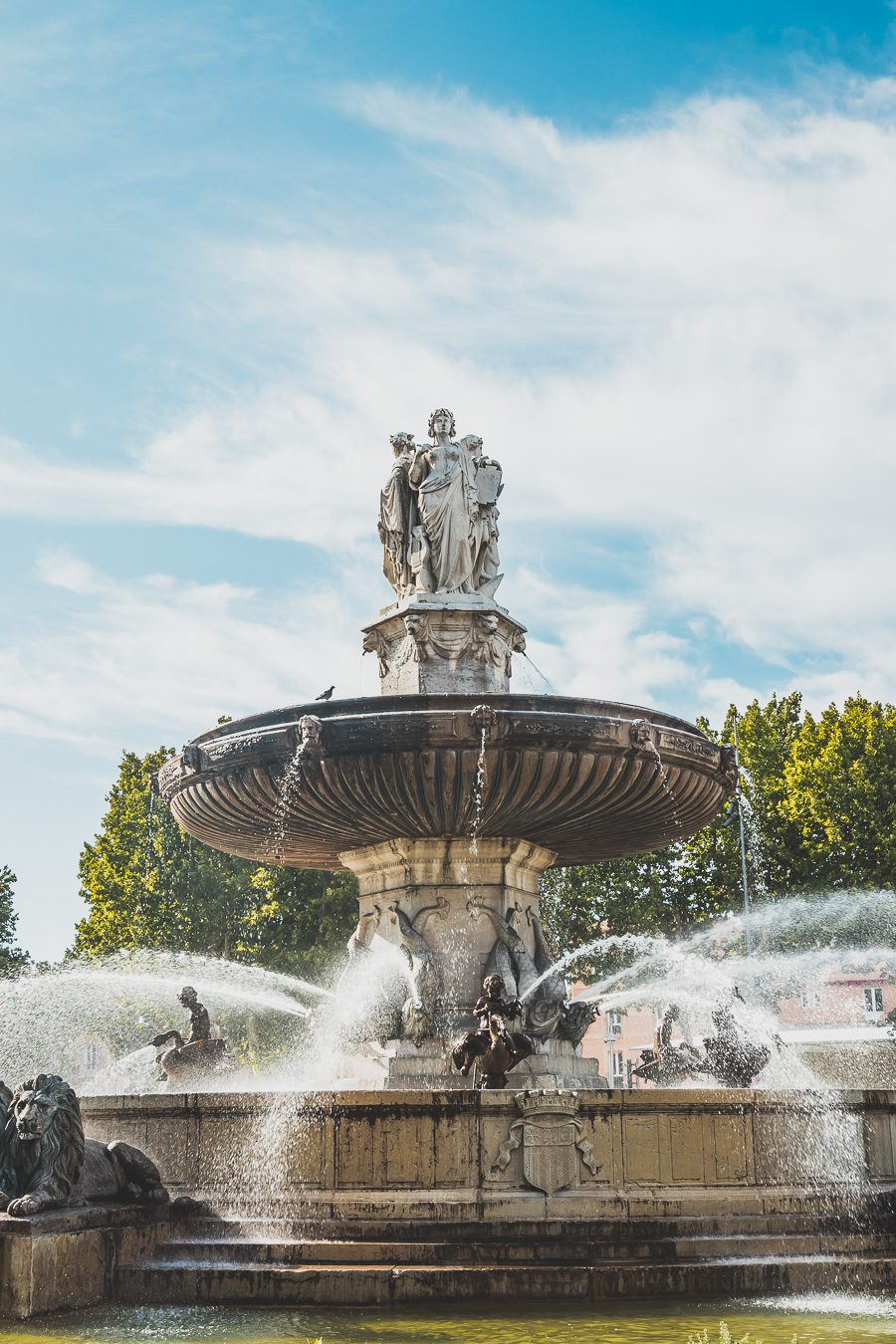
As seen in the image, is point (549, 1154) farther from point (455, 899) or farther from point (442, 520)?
point (442, 520)

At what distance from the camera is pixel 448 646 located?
12250 mm

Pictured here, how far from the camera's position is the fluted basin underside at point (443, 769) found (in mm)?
9906

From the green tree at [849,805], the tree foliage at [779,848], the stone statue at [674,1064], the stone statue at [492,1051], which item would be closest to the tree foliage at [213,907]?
the tree foliage at [779,848]

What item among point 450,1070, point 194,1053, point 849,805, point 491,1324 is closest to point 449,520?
point 450,1070

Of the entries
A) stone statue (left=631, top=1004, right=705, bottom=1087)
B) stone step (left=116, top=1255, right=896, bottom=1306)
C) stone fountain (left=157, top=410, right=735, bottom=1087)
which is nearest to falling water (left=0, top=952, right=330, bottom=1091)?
stone statue (left=631, top=1004, right=705, bottom=1087)

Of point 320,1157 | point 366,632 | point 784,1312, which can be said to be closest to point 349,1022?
point 320,1157

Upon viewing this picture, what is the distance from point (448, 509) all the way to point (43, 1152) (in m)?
6.72

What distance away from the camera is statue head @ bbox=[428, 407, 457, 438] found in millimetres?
12938

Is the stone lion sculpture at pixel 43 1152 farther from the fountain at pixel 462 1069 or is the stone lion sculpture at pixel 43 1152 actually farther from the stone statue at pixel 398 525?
the stone statue at pixel 398 525

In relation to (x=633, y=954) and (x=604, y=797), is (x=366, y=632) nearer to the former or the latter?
(x=604, y=797)

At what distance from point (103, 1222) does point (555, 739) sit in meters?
4.30

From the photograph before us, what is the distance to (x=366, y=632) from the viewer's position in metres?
12.6

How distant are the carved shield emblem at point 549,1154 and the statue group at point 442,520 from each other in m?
5.25

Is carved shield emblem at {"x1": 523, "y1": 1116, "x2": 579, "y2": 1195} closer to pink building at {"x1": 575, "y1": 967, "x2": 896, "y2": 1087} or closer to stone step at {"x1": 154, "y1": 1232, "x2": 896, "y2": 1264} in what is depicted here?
stone step at {"x1": 154, "y1": 1232, "x2": 896, "y2": 1264}
